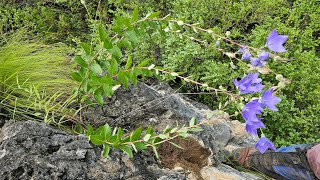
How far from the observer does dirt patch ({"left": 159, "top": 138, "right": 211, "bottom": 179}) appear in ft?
7.77

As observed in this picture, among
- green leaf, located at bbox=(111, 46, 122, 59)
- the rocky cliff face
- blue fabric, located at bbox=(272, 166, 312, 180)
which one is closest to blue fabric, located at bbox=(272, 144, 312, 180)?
blue fabric, located at bbox=(272, 166, 312, 180)

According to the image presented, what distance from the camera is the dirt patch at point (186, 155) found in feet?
7.77

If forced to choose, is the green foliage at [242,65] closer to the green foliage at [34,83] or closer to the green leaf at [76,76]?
the green foliage at [34,83]

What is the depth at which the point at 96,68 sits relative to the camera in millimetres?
2033

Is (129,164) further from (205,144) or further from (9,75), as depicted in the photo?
(9,75)

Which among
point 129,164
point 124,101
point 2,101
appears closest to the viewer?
point 129,164

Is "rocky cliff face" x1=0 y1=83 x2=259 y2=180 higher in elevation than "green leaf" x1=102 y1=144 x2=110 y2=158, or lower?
lower

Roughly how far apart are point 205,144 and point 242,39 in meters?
1.80

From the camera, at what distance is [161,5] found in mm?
4418

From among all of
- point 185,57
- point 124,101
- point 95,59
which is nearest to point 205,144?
point 124,101

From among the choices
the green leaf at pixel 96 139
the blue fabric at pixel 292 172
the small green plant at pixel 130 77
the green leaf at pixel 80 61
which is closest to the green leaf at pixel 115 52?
the small green plant at pixel 130 77

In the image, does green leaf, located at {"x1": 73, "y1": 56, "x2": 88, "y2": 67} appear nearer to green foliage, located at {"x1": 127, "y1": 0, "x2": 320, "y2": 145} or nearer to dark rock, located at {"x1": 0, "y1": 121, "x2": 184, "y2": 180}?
dark rock, located at {"x1": 0, "y1": 121, "x2": 184, "y2": 180}

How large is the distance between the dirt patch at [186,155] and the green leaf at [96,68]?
639 millimetres

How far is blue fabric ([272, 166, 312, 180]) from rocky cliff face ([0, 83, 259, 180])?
1.14 feet
